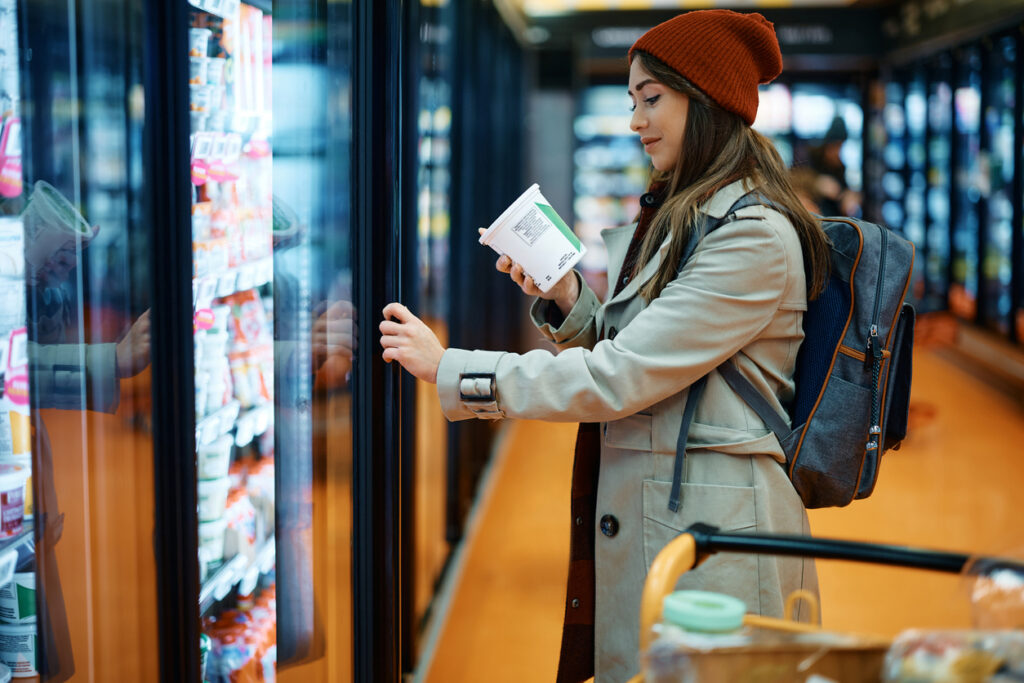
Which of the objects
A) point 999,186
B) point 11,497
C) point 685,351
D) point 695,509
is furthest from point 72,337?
point 999,186

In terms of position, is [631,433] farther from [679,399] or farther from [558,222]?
[558,222]

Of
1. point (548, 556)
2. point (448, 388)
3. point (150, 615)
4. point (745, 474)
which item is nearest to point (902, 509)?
point (548, 556)

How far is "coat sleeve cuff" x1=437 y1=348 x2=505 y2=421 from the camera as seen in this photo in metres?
1.58

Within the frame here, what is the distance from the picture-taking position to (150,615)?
4.74 ft

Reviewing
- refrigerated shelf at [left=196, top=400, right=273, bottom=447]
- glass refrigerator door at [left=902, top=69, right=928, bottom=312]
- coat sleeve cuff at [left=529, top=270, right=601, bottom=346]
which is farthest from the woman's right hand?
glass refrigerator door at [left=902, top=69, right=928, bottom=312]

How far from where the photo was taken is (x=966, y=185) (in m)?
9.15

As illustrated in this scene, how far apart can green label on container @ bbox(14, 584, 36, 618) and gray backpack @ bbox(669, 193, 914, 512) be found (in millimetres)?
972

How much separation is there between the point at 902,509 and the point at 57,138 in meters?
4.66

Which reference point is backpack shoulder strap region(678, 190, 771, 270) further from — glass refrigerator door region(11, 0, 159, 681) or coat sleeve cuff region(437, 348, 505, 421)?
glass refrigerator door region(11, 0, 159, 681)

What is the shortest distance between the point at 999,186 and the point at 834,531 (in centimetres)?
487

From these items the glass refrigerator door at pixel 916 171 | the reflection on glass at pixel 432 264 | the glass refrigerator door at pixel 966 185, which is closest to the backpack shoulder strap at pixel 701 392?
the reflection on glass at pixel 432 264

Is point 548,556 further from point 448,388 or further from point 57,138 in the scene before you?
point 57,138

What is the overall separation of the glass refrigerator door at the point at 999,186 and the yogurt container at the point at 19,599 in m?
8.00

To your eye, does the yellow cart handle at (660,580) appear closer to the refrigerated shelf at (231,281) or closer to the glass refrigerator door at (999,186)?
the refrigerated shelf at (231,281)
